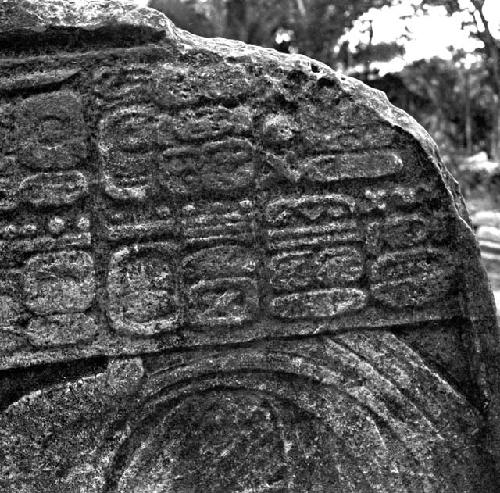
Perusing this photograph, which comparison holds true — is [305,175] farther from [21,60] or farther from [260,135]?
[21,60]

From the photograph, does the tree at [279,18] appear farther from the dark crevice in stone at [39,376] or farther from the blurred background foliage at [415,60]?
the dark crevice in stone at [39,376]

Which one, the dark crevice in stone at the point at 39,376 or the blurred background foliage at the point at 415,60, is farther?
the blurred background foliage at the point at 415,60

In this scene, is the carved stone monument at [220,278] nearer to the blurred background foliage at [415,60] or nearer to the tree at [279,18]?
the blurred background foliage at [415,60]

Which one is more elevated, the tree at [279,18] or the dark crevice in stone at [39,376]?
the tree at [279,18]

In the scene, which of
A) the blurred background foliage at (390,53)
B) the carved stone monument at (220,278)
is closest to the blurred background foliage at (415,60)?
the blurred background foliage at (390,53)

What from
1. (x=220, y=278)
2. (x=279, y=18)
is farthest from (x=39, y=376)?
(x=279, y=18)

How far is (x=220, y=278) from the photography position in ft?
6.12

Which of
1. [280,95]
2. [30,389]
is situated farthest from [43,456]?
[280,95]

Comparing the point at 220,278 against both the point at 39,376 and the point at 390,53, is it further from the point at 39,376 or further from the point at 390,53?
the point at 390,53

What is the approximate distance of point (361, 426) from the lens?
1.91 m

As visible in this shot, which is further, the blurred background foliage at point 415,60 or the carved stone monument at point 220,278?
the blurred background foliage at point 415,60

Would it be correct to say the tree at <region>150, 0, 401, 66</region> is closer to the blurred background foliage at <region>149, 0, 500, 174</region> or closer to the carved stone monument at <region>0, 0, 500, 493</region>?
the blurred background foliage at <region>149, 0, 500, 174</region>

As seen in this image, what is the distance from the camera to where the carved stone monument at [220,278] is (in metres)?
1.81

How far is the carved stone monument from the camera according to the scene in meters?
1.81
